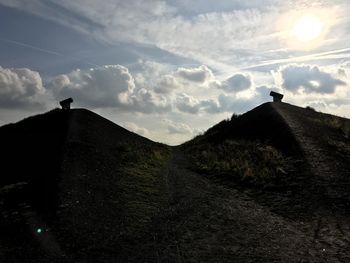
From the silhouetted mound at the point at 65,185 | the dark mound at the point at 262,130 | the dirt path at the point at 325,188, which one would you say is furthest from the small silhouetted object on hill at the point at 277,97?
the silhouetted mound at the point at 65,185

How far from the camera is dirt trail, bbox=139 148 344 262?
13.2 m

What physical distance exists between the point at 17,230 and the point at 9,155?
12.4 metres

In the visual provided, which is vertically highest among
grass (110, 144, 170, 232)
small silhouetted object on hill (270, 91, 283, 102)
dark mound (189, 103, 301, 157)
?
small silhouetted object on hill (270, 91, 283, 102)

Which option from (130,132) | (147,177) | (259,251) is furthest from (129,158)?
(259,251)

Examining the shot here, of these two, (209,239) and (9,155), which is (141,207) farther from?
(9,155)

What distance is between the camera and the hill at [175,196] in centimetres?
1379

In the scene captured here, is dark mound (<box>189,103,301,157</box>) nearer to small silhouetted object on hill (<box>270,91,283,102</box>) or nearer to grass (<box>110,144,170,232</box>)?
small silhouetted object on hill (<box>270,91,283,102</box>)

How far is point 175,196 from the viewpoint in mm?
19938

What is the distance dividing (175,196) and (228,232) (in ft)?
16.2

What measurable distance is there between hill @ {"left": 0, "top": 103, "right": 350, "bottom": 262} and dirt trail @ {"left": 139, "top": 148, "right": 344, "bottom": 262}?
0.04 meters

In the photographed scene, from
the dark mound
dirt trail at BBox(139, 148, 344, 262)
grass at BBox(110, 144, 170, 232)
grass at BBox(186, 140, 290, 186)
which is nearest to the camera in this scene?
dirt trail at BBox(139, 148, 344, 262)

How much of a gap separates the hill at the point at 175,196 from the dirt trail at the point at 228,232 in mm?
39

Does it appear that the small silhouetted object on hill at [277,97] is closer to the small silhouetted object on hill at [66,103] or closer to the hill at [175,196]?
the hill at [175,196]

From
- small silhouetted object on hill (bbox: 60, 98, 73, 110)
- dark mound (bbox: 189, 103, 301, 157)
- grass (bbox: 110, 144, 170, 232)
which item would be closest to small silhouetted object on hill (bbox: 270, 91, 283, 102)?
dark mound (bbox: 189, 103, 301, 157)
